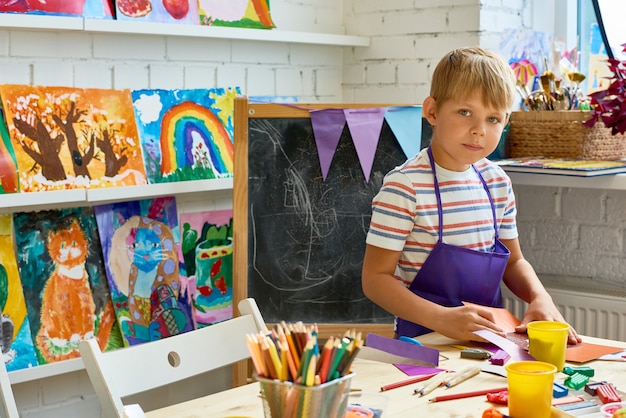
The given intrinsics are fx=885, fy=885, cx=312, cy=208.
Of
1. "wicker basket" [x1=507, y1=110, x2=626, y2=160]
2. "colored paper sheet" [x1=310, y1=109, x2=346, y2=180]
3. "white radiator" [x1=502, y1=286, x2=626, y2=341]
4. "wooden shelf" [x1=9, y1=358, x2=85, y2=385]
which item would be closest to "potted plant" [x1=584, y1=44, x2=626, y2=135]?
"wicker basket" [x1=507, y1=110, x2=626, y2=160]

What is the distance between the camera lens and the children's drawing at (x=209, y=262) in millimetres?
2795

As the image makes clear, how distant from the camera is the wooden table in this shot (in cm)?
134

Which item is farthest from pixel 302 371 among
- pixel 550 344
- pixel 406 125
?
pixel 406 125

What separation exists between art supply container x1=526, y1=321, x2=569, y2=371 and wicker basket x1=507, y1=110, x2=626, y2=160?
142cm

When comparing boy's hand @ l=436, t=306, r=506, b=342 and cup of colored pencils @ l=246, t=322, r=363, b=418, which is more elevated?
cup of colored pencils @ l=246, t=322, r=363, b=418

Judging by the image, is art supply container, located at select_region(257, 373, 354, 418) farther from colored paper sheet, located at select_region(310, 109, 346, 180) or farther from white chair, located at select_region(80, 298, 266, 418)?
colored paper sheet, located at select_region(310, 109, 346, 180)

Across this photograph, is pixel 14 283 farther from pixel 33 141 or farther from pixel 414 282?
pixel 414 282

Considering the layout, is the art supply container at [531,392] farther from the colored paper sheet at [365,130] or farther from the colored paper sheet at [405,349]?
the colored paper sheet at [365,130]

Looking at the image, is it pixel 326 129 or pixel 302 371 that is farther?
pixel 326 129

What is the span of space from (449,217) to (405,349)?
1.56 ft

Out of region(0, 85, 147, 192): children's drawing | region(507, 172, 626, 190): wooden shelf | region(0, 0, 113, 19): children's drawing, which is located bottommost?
region(507, 172, 626, 190): wooden shelf

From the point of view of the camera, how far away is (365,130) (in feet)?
8.71

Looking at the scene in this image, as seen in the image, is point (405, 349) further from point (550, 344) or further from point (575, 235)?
point (575, 235)

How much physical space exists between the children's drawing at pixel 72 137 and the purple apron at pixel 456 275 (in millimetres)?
1023
